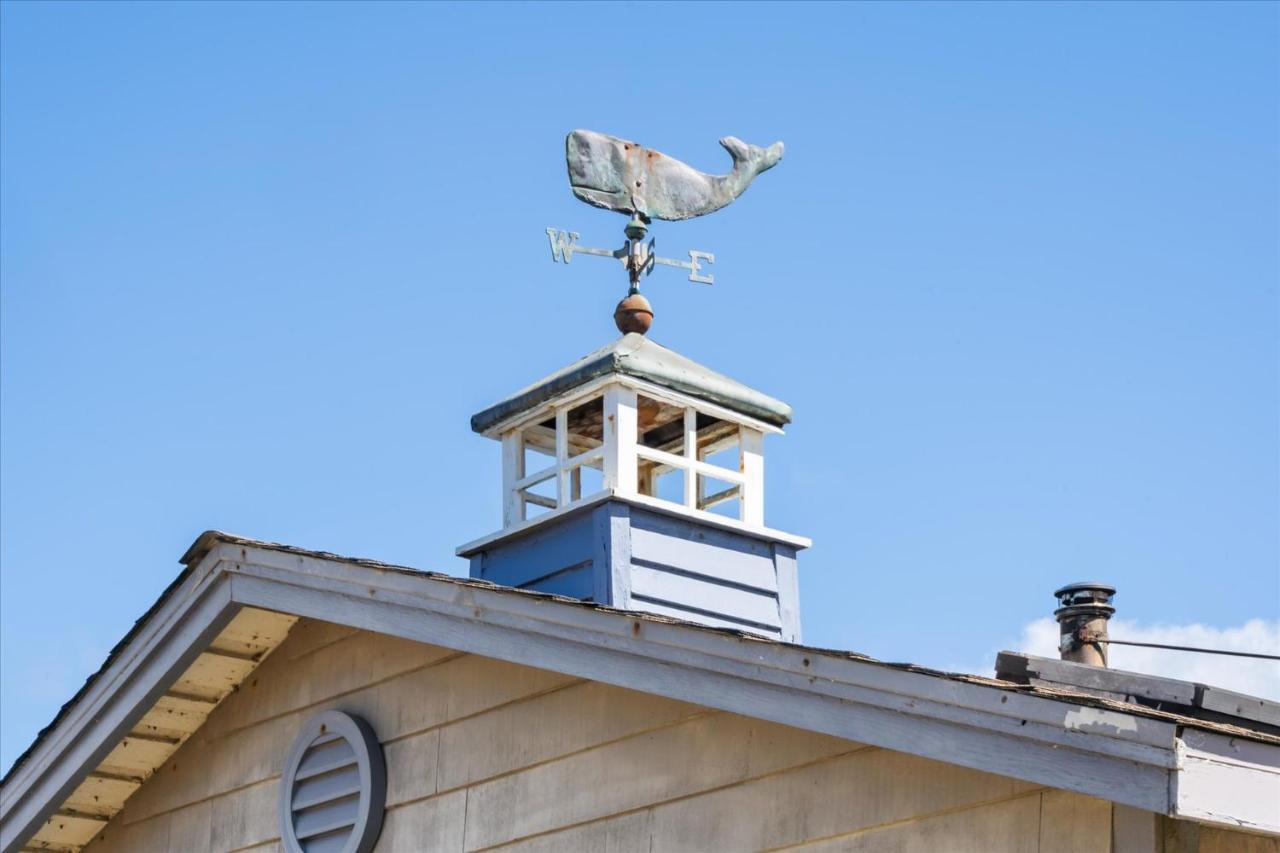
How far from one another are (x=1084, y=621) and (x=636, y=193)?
389 centimetres

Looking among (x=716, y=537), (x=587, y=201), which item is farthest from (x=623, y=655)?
(x=587, y=201)

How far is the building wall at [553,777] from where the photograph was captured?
6.80 meters

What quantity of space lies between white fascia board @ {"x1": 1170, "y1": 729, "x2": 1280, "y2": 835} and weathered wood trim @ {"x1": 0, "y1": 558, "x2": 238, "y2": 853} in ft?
17.9

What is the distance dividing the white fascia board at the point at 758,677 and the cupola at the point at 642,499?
2.10m

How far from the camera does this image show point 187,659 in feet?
33.1

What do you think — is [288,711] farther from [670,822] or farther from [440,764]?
[670,822]

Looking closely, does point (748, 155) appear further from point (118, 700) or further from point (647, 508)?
point (118, 700)

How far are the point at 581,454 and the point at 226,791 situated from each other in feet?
10.6

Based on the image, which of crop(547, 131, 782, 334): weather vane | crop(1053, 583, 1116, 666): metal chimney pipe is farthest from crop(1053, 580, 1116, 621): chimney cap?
crop(547, 131, 782, 334): weather vane

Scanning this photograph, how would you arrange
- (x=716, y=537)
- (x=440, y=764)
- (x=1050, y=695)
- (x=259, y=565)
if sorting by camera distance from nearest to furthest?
(x=1050, y=695) → (x=440, y=764) → (x=259, y=565) → (x=716, y=537)

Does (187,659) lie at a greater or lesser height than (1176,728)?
greater

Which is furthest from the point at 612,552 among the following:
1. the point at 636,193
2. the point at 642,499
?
the point at 636,193

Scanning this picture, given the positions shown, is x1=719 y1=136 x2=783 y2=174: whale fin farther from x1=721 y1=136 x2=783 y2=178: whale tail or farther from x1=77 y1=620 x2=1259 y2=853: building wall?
x1=77 y1=620 x2=1259 y2=853: building wall

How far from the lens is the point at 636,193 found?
12438mm
